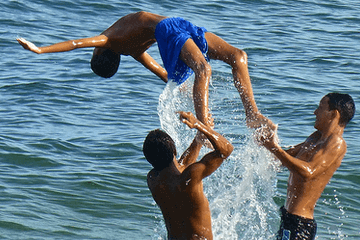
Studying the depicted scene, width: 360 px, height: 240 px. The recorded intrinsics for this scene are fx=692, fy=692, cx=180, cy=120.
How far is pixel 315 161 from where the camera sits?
20.2ft

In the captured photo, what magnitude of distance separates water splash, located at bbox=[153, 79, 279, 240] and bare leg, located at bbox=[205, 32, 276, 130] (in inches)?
7.3

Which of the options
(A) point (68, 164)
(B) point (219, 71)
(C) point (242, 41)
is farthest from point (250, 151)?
(C) point (242, 41)

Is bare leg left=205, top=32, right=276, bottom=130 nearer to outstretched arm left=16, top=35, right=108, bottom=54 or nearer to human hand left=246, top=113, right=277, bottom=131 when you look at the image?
human hand left=246, top=113, right=277, bottom=131

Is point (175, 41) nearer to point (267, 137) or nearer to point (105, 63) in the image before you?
point (105, 63)

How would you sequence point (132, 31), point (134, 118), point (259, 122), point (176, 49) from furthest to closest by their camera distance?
point (134, 118) < point (132, 31) < point (176, 49) < point (259, 122)

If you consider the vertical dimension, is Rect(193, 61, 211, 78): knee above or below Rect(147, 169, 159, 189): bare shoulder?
above

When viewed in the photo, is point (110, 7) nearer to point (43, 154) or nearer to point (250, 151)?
point (43, 154)

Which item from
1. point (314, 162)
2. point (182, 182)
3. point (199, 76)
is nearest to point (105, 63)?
point (199, 76)

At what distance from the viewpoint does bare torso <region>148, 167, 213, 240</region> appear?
18.4 ft

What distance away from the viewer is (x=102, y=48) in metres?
6.95

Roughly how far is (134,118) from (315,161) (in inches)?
247

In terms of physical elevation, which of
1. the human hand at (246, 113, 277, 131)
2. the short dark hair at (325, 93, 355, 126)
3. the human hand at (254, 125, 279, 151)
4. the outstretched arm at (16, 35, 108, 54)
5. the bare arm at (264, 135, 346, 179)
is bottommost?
the bare arm at (264, 135, 346, 179)

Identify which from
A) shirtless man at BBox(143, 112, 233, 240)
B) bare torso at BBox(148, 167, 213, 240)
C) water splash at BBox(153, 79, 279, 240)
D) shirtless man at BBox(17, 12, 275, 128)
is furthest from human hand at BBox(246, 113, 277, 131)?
bare torso at BBox(148, 167, 213, 240)

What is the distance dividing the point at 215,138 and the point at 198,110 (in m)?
0.81
